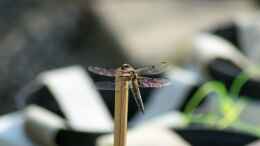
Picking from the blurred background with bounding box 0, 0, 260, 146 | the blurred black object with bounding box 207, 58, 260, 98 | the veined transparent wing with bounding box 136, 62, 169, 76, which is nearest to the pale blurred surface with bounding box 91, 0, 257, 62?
the blurred background with bounding box 0, 0, 260, 146

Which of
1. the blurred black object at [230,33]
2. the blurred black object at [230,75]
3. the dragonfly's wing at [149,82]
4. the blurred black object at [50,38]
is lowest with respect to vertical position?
the blurred black object at [50,38]

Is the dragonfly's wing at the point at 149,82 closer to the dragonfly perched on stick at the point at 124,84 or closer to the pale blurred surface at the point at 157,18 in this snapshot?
the dragonfly perched on stick at the point at 124,84

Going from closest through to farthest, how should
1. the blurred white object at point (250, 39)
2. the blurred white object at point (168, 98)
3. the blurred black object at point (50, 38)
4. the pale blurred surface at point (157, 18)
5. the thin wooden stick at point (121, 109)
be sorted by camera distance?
the thin wooden stick at point (121, 109), the blurred white object at point (168, 98), the blurred white object at point (250, 39), the blurred black object at point (50, 38), the pale blurred surface at point (157, 18)

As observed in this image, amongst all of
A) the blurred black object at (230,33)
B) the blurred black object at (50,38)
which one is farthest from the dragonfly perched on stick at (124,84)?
the blurred black object at (50,38)

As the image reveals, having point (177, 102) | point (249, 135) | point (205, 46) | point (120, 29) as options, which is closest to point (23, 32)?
point (120, 29)

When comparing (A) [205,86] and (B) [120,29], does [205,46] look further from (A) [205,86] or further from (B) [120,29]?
(B) [120,29]

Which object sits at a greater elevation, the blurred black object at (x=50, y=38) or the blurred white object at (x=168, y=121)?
the blurred white object at (x=168, y=121)
